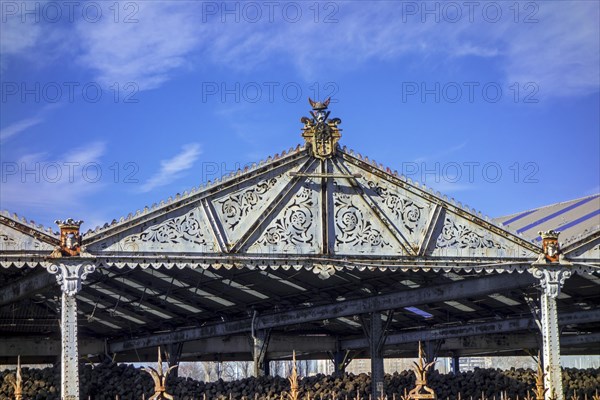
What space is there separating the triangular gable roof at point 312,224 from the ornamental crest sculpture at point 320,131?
0.76ft

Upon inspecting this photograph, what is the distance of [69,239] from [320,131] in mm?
6894

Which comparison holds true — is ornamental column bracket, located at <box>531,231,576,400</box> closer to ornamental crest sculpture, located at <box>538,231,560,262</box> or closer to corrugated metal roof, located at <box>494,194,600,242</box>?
ornamental crest sculpture, located at <box>538,231,560,262</box>

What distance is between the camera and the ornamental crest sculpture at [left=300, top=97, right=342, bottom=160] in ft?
74.6

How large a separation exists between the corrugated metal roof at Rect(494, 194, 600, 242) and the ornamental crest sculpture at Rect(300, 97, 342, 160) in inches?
287

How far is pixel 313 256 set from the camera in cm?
2219

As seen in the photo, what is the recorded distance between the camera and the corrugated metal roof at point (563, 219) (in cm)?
2755

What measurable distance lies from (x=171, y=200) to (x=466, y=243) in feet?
26.1

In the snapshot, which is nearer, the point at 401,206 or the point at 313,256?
the point at 313,256

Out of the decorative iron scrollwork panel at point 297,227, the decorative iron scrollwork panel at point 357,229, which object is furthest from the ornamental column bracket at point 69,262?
the decorative iron scrollwork panel at point 357,229

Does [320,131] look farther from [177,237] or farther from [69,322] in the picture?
[69,322]

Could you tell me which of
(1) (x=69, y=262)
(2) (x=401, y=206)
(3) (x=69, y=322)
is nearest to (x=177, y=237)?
(1) (x=69, y=262)

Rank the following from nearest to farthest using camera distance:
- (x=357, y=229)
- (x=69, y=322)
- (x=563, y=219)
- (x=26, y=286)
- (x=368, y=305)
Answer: (x=69, y=322), (x=357, y=229), (x=26, y=286), (x=368, y=305), (x=563, y=219)

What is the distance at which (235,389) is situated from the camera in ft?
94.5

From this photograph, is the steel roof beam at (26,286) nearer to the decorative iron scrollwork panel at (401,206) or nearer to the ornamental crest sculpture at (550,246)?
the decorative iron scrollwork panel at (401,206)
